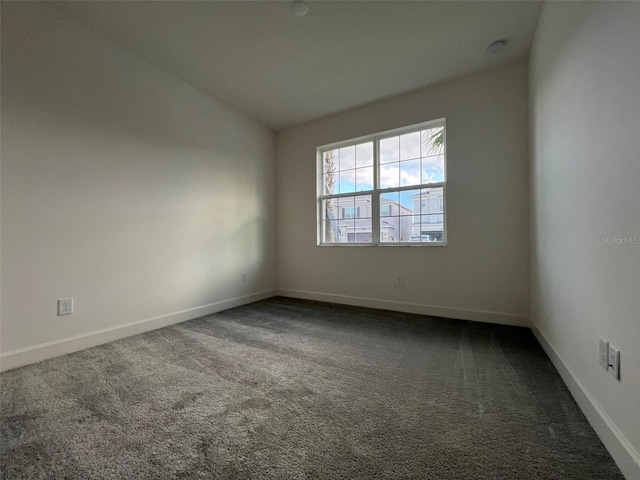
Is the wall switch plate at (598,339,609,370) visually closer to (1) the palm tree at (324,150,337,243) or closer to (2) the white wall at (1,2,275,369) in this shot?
(1) the palm tree at (324,150,337,243)

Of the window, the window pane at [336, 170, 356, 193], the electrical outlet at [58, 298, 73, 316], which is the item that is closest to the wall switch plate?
the window

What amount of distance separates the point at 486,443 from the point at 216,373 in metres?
1.52

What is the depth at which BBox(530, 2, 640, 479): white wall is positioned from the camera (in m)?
0.93

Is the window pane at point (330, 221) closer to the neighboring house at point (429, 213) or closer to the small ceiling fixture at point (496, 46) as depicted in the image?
the neighboring house at point (429, 213)

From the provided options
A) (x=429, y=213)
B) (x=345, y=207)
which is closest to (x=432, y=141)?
(x=429, y=213)

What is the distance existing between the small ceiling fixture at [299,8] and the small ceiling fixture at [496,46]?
66.0 inches

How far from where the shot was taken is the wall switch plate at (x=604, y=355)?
1.09 m

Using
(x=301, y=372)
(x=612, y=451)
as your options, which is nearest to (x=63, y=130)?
(x=301, y=372)

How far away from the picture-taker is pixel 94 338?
2201 mm

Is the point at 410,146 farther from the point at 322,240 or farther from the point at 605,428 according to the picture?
the point at 605,428

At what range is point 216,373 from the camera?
1704 millimetres

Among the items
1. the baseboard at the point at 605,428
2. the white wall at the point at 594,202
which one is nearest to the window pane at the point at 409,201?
the white wall at the point at 594,202

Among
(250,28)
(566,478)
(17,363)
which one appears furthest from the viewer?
(250,28)

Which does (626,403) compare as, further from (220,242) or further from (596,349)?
(220,242)
